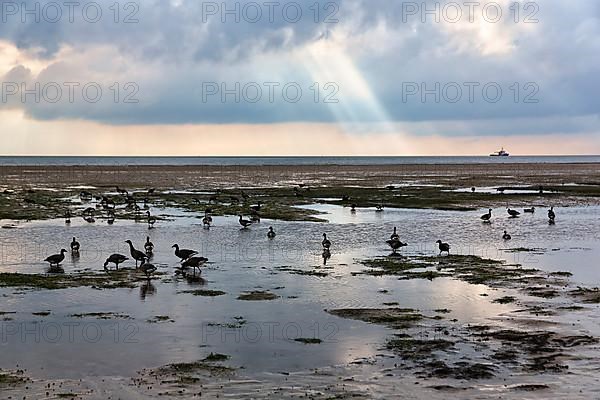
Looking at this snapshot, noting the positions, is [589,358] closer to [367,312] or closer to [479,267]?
[367,312]

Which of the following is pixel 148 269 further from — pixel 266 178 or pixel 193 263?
pixel 266 178

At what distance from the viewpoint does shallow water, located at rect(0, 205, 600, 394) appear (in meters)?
13.9

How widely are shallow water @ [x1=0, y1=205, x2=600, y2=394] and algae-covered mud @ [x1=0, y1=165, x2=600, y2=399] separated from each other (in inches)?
2.4

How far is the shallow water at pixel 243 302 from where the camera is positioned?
13.9m

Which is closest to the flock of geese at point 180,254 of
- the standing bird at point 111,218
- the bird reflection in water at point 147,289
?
the bird reflection in water at point 147,289

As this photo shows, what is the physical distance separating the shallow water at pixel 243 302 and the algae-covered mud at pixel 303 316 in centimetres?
6

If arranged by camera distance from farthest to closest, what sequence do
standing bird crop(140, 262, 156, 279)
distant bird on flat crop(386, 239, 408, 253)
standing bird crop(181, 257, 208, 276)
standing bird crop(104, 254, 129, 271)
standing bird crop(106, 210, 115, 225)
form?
standing bird crop(106, 210, 115, 225) → distant bird on flat crop(386, 239, 408, 253) → standing bird crop(104, 254, 129, 271) → standing bird crop(181, 257, 208, 276) → standing bird crop(140, 262, 156, 279)

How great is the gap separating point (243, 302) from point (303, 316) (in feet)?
6.94

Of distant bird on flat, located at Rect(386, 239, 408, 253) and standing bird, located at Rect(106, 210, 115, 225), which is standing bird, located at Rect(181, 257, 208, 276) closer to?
distant bird on flat, located at Rect(386, 239, 408, 253)

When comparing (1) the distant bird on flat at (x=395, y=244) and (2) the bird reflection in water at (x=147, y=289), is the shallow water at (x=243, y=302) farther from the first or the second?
(1) the distant bird on flat at (x=395, y=244)

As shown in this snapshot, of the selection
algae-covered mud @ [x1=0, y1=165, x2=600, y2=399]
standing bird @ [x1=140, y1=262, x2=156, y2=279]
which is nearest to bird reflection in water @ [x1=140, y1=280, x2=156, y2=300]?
algae-covered mud @ [x1=0, y1=165, x2=600, y2=399]

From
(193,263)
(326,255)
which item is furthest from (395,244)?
(193,263)

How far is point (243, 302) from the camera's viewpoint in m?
18.5

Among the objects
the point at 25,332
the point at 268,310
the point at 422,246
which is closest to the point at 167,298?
the point at 268,310
